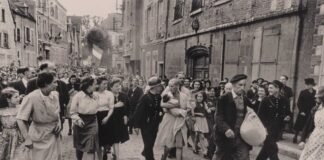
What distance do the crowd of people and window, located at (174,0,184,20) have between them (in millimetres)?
9675

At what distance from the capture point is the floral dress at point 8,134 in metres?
5.00

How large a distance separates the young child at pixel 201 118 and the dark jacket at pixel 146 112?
1.42 m

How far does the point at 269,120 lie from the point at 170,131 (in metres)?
1.85

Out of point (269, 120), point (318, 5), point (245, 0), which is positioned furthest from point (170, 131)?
point (245, 0)

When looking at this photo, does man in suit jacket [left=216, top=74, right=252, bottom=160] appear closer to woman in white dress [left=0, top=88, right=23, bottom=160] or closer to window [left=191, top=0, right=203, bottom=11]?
woman in white dress [left=0, top=88, right=23, bottom=160]

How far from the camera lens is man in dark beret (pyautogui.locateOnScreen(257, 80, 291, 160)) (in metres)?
5.50

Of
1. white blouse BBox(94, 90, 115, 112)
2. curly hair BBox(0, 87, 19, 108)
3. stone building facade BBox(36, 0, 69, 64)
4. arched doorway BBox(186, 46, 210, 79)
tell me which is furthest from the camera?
stone building facade BBox(36, 0, 69, 64)

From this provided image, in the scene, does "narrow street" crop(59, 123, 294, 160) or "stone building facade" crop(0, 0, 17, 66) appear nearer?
"narrow street" crop(59, 123, 294, 160)

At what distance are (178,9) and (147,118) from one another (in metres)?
11.8

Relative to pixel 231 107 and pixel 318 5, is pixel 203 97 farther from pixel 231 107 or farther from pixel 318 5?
pixel 318 5

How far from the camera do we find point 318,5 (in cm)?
764

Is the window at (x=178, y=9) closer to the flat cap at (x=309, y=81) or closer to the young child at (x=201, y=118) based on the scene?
the flat cap at (x=309, y=81)

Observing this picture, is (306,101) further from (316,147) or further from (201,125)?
(316,147)

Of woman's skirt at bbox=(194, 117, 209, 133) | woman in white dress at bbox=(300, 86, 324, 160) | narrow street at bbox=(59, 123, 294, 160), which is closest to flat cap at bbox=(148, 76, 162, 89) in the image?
woman's skirt at bbox=(194, 117, 209, 133)
